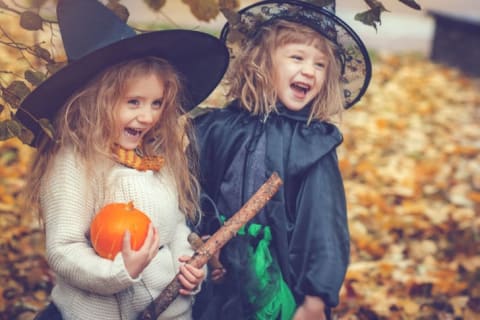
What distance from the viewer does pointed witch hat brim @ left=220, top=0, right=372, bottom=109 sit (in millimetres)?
2738

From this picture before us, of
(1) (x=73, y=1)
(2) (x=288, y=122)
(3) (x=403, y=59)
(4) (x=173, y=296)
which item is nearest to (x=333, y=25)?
(2) (x=288, y=122)

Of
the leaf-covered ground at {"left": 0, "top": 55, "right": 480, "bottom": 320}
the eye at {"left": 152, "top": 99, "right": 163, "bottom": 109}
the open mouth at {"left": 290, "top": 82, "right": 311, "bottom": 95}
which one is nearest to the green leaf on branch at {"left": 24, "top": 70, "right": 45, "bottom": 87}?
the eye at {"left": 152, "top": 99, "right": 163, "bottom": 109}

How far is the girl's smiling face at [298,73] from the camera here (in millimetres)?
2762

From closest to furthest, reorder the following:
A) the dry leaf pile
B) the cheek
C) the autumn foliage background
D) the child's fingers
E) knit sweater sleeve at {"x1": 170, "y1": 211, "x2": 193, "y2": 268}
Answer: the child's fingers, the cheek, knit sweater sleeve at {"x1": 170, "y1": 211, "x2": 193, "y2": 268}, the autumn foliage background, the dry leaf pile

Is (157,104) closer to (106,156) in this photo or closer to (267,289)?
(106,156)

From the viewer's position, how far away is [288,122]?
112 inches

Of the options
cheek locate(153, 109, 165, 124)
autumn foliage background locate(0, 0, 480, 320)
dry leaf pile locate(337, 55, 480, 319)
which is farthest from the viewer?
dry leaf pile locate(337, 55, 480, 319)

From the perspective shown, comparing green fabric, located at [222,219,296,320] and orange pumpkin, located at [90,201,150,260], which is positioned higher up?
orange pumpkin, located at [90,201,150,260]

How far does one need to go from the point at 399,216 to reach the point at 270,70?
262cm

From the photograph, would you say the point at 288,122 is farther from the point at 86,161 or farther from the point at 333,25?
the point at 86,161

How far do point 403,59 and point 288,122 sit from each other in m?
6.96

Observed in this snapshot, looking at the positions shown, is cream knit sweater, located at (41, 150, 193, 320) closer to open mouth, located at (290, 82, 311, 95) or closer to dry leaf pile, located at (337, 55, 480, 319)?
open mouth, located at (290, 82, 311, 95)

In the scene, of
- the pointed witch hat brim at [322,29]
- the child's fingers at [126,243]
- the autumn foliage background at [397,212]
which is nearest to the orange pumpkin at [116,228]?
the child's fingers at [126,243]

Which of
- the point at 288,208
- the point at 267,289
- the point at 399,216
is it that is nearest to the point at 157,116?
the point at 288,208
